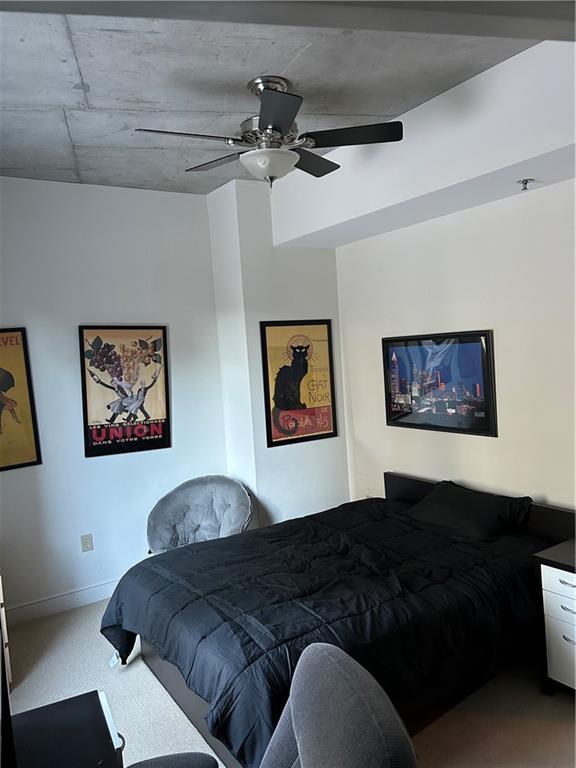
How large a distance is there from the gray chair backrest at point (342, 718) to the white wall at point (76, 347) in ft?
10.1

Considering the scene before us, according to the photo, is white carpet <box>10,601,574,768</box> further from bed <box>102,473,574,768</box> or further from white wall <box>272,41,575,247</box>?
white wall <box>272,41,575,247</box>

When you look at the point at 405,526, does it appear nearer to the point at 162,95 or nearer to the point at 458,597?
the point at 458,597

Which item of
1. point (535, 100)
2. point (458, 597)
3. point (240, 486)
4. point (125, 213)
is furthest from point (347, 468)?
point (535, 100)

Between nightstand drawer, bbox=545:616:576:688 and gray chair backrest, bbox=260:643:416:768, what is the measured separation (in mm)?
1789

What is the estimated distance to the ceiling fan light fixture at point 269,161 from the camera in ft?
8.16

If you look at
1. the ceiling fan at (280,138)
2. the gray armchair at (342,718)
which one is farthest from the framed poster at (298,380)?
the gray armchair at (342,718)

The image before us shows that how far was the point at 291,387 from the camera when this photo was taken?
15.0ft

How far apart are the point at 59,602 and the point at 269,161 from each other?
3227 mm

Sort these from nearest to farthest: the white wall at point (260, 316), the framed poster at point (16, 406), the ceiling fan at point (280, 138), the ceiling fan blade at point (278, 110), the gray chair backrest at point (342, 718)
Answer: the gray chair backrest at point (342, 718) → the ceiling fan blade at point (278, 110) → the ceiling fan at point (280, 138) → the framed poster at point (16, 406) → the white wall at point (260, 316)

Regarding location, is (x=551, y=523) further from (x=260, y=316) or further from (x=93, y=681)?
(x=93, y=681)

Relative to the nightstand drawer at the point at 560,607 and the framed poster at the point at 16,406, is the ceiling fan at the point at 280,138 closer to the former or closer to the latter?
the framed poster at the point at 16,406

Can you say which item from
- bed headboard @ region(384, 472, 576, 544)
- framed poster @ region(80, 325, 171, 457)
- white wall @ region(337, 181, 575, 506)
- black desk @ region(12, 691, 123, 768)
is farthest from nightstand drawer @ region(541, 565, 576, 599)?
framed poster @ region(80, 325, 171, 457)

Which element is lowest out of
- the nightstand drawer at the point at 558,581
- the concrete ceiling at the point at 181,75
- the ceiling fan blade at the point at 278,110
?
the nightstand drawer at the point at 558,581

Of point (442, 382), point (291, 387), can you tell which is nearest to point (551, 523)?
point (442, 382)
